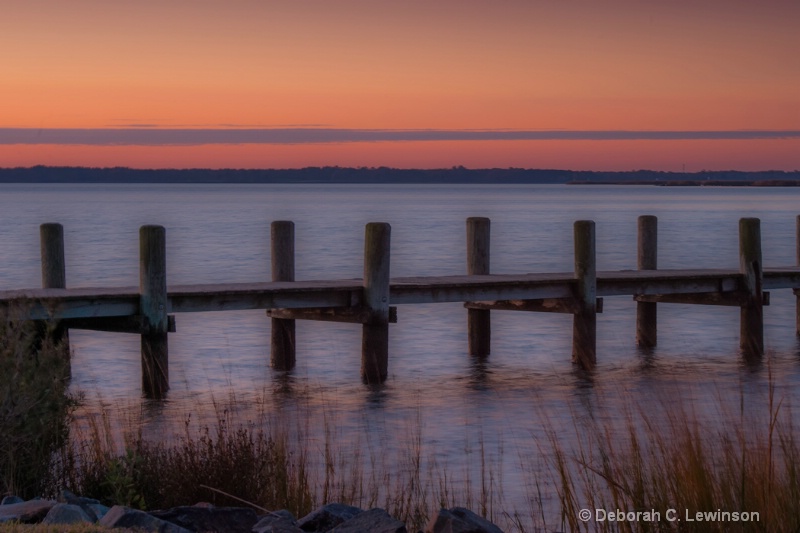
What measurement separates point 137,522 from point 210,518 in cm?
57

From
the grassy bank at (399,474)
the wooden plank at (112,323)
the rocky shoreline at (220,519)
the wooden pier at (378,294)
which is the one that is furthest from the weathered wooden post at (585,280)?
the rocky shoreline at (220,519)

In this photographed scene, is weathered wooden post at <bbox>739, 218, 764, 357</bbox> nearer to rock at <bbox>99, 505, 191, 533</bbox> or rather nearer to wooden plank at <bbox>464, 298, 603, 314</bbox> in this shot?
wooden plank at <bbox>464, 298, 603, 314</bbox>

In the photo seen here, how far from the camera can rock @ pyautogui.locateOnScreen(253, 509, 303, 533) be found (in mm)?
6437

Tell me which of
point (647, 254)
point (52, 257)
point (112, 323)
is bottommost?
point (112, 323)

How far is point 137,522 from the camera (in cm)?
632

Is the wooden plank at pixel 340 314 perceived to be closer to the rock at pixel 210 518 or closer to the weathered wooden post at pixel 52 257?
the weathered wooden post at pixel 52 257

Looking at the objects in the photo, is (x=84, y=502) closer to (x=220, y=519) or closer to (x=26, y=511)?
(x=26, y=511)

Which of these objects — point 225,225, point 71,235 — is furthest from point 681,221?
point 71,235

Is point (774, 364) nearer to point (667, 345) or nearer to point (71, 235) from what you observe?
point (667, 345)

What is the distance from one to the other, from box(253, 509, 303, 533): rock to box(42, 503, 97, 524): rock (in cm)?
97

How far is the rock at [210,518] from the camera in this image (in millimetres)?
6723

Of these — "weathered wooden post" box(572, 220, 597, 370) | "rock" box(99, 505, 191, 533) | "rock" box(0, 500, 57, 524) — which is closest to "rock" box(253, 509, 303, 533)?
"rock" box(99, 505, 191, 533)

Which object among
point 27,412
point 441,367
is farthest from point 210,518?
point 441,367

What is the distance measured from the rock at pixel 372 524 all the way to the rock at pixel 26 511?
65.6 inches
